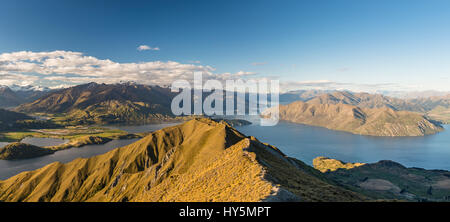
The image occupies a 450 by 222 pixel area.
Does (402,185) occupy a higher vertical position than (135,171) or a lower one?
lower

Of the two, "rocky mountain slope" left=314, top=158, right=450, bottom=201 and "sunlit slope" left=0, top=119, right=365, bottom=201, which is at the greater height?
"sunlit slope" left=0, top=119, right=365, bottom=201

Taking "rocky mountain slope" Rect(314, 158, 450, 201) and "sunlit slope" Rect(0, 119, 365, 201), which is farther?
"rocky mountain slope" Rect(314, 158, 450, 201)

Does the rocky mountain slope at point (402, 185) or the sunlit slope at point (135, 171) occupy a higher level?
the sunlit slope at point (135, 171)

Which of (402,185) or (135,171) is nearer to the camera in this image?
(135,171)

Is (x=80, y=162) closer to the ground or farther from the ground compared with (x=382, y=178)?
farther from the ground

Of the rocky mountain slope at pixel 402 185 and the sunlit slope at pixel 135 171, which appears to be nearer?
the sunlit slope at pixel 135 171

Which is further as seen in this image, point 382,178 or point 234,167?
point 382,178
